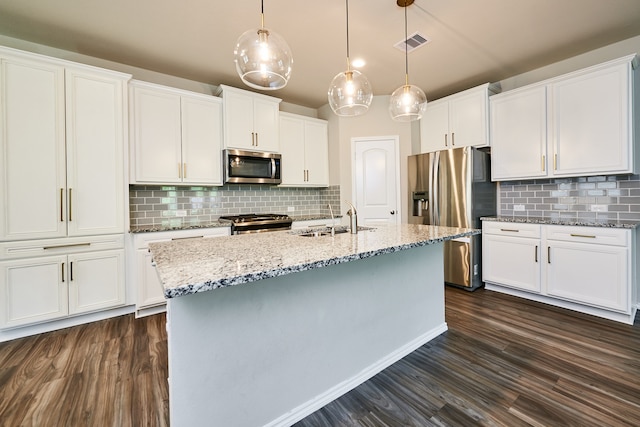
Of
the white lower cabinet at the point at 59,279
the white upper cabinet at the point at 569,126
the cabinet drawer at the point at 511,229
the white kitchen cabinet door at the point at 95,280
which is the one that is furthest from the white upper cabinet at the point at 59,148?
the white upper cabinet at the point at 569,126

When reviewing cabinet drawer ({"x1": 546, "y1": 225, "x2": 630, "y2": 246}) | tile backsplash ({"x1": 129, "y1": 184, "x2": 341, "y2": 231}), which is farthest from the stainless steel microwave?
cabinet drawer ({"x1": 546, "y1": 225, "x2": 630, "y2": 246})

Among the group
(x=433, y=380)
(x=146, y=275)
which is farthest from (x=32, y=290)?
(x=433, y=380)

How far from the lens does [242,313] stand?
1.34m

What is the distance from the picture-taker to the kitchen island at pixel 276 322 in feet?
3.84

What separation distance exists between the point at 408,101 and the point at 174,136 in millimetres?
2561

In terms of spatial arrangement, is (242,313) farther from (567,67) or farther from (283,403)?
(567,67)

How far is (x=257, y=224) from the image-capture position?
3.53 m

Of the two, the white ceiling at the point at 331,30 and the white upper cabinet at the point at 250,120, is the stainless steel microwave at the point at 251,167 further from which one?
the white ceiling at the point at 331,30

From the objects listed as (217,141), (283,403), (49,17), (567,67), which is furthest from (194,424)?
(567,67)

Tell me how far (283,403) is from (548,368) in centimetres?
180

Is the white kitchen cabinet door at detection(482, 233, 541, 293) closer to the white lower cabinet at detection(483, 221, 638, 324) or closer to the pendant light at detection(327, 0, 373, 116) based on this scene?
the white lower cabinet at detection(483, 221, 638, 324)

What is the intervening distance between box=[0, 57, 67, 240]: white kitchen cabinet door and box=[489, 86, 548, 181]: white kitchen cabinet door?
461 centimetres

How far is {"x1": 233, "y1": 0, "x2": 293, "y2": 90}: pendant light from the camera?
1513 millimetres

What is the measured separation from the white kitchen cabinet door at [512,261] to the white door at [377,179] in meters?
1.27
